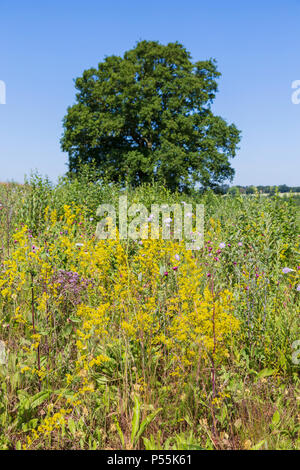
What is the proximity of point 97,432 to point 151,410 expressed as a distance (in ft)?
1.08

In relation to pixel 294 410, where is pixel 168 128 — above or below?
above

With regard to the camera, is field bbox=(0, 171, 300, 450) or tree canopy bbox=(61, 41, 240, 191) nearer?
field bbox=(0, 171, 300, 450)

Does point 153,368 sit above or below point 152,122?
below

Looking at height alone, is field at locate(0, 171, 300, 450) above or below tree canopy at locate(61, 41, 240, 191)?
below

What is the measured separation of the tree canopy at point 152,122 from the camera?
20781 millimetres

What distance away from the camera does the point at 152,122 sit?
72.7 feet

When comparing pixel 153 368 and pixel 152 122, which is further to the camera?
pixel 152 122

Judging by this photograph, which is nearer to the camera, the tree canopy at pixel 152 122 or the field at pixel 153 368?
the field at pixel 153 368

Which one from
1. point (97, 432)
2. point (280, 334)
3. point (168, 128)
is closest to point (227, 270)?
point (280, 334)

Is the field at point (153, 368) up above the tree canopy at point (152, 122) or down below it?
below

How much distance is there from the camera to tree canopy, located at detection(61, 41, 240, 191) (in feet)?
68.2

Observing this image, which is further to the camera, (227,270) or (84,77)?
(84,77)
